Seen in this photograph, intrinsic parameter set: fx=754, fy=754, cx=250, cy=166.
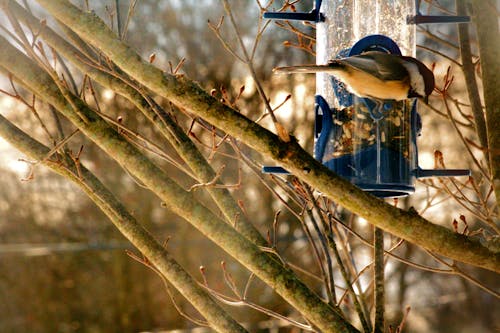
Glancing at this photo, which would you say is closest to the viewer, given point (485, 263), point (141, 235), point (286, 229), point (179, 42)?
point (485, 263)

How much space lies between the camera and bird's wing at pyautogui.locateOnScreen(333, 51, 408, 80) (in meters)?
1.76

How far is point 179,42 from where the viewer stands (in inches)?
241

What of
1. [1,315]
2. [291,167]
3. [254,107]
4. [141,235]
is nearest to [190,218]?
[141,235]

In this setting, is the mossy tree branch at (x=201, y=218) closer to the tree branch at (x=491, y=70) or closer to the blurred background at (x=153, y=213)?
the tree branch at (x=491, y=70)

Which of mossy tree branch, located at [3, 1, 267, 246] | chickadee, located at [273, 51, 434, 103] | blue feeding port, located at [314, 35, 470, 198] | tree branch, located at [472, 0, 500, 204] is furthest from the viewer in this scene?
blue feeding port, located at [314, 35, 470, 198]

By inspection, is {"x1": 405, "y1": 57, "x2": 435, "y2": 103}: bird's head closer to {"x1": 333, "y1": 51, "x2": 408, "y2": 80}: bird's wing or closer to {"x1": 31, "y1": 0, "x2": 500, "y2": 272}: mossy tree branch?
{"x1": 333, "y1": 51, "x2": 408, "y2": 80}: bird's wing

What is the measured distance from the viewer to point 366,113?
2.05 m

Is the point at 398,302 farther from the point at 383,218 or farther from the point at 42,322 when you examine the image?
the point at 383,218

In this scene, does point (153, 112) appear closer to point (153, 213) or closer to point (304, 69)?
point (304, 69)

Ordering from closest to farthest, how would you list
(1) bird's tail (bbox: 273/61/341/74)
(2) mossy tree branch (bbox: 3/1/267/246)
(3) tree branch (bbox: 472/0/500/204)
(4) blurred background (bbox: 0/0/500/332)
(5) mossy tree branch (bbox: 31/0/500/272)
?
1. (5) mossy tree branch (bbox: 31/0/500/272)
2. (1) bird's tail (bbox: 273/61/341/74)
3. (3) tree branch (bbox: 472/0/500/204)
4. (2) mossy tree branch (bbox: 3/1/267/246)
5. (4) blurred background (bbox: 0/0/500/332)

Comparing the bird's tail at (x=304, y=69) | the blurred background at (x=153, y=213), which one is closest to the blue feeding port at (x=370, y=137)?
the bird's tail at (x=304, y=69)

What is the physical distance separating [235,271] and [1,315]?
6.82 ft

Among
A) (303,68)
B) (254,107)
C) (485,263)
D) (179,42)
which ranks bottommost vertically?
(485,263)

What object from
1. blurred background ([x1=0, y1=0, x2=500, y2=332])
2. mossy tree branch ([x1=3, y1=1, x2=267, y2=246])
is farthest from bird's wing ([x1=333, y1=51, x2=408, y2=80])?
blurred background ([x1=0, y1=0, x2=500, y2=332])
